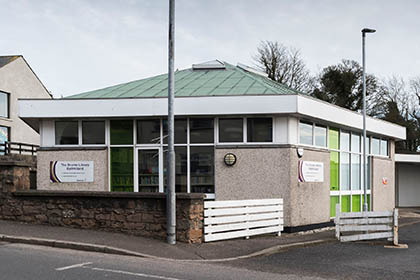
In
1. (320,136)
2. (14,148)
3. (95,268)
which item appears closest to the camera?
(95,268)

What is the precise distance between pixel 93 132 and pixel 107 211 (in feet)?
14.7

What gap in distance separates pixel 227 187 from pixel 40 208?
5.43 meters

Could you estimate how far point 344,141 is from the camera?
21000 millimetres

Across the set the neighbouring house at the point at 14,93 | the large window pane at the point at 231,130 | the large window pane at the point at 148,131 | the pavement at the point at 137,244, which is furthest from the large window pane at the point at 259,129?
the neighbouring house at the point at 14,93

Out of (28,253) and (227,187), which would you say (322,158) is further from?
(28,253)

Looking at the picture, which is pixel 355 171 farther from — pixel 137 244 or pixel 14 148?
pixel 14 148

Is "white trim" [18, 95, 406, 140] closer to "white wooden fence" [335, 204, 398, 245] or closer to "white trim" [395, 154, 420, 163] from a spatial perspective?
"white wooden fence" [335, 204, 398, 245]

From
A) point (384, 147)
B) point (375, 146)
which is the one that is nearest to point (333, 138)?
point (375, 146)

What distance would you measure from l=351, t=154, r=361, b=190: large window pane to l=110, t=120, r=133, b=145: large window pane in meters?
9.06

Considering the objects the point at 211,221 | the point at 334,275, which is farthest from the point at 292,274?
the point at 211,221

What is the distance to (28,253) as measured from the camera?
1080 cm

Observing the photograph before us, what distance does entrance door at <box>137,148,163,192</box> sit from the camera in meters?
17.3

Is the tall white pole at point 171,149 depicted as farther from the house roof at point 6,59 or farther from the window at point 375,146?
the house roof at point 6,59

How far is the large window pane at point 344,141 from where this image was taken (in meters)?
20.7
